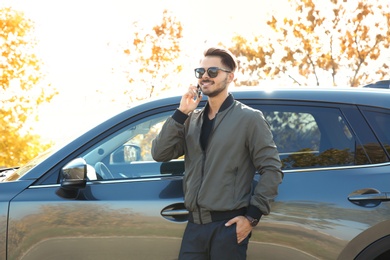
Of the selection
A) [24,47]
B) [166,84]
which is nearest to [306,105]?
[24,47]

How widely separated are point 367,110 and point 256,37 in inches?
879

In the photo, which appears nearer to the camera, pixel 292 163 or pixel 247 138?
pixel 247 138

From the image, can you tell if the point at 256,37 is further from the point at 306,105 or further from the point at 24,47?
the point at 306,105

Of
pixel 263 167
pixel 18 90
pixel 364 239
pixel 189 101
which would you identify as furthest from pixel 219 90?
pixel 18 90

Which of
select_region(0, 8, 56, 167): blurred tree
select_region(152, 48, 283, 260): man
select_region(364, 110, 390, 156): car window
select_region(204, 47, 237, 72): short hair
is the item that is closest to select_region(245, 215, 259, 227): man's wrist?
select_region(152, 48, 283, 260): man

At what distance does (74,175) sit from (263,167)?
1.06m

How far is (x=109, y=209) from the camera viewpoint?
358 cm

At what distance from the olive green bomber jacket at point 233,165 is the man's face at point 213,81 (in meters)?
0.10

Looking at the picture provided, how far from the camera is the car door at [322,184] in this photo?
3406mm

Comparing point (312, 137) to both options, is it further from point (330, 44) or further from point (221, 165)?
point (330, 44)

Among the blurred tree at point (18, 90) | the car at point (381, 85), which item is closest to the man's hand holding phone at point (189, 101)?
the car at point (381, 85)

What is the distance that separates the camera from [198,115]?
11.4 feet

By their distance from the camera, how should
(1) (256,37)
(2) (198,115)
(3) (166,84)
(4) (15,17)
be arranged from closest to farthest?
(2) (198,115), (4) (15,17), (3) (166,84), (1) (256,37)

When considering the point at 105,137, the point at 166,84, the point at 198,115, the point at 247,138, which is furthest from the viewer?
the point at 166,84
